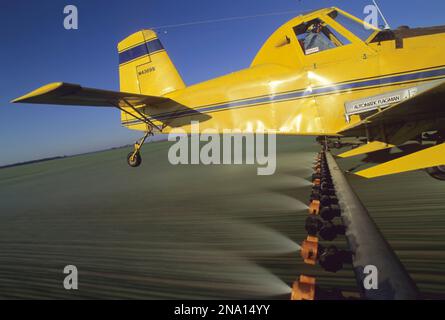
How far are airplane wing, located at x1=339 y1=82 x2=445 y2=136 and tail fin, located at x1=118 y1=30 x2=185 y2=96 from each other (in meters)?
5.12

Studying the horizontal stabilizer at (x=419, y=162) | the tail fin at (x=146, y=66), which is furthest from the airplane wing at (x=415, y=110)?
the tail fin at (x=146, y=66)

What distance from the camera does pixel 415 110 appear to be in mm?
3062

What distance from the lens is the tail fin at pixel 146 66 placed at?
7043 mm

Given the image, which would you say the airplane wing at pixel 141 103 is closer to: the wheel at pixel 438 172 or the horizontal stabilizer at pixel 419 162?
the horizontal stabilizer at pixel 419 162

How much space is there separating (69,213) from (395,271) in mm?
4593

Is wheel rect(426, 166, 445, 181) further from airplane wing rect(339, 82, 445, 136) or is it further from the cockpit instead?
the cockpit

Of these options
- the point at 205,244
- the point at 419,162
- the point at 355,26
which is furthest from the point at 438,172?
the point at 205,244

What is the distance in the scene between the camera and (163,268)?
181cm

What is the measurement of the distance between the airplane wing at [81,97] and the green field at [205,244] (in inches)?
70.2

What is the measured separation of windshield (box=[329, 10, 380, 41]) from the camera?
380 centimetres

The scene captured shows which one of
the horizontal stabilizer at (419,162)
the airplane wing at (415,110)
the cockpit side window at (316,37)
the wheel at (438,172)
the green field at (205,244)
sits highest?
the cockpit side window at (316,37)

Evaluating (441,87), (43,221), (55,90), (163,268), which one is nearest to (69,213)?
(43,221)

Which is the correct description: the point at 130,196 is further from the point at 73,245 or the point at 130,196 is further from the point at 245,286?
the point at 245,286

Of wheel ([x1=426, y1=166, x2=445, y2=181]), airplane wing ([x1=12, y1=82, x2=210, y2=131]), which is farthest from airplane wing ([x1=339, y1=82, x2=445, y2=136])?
airplane wing ([x1=12, y1=82, x2=210, y2=131])
